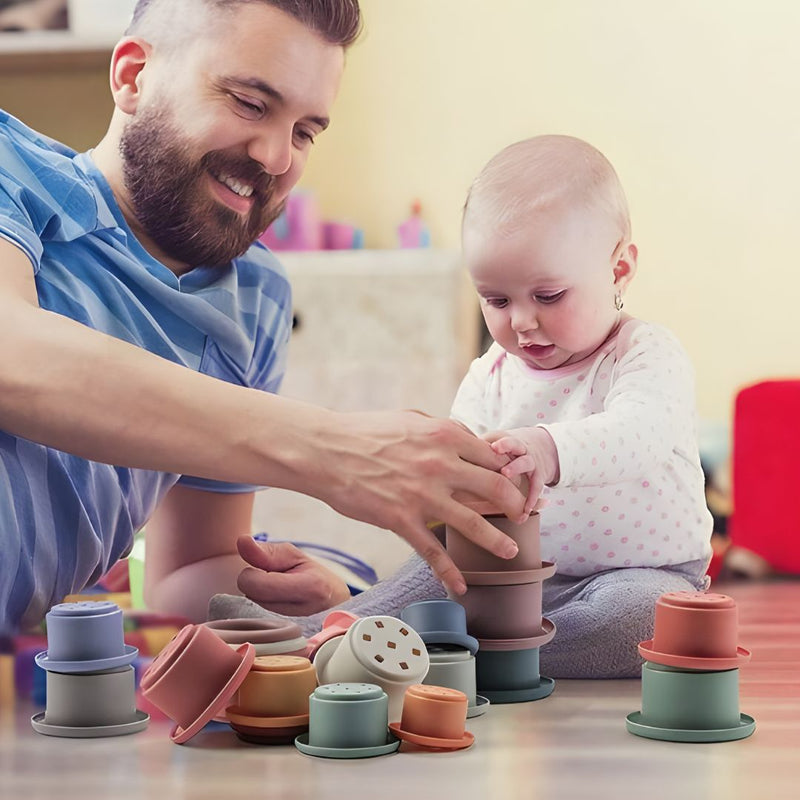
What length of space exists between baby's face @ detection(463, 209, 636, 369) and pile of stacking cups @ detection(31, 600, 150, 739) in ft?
1.39

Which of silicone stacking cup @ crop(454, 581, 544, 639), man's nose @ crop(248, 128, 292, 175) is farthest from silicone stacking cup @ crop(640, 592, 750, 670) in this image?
man's nose @ crop(248, 128, 292, 175)

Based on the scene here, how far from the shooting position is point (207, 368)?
120 cm

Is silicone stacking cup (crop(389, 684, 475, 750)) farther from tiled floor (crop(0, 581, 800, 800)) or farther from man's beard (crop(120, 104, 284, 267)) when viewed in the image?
man's beard (crop(120, 104, 284, 267))

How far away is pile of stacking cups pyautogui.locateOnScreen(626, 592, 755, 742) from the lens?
2.44 feet

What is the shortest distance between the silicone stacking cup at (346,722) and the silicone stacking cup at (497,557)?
17 cm

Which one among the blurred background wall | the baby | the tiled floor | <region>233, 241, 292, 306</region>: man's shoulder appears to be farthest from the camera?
the blurred background wall

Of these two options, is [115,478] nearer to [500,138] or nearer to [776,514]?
[776,514]

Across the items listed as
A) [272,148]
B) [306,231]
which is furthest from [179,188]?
[306,231]

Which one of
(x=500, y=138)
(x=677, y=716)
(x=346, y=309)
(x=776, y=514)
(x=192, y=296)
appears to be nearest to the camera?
(x=677, y=716)

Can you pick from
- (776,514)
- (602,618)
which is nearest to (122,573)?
(602,618)

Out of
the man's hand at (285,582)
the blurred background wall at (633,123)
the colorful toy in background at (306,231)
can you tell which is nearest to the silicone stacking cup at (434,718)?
the man's hand at (285,582)

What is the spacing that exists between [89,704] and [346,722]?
0.18m

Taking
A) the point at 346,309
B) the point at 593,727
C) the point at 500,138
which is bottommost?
the point at 593,727

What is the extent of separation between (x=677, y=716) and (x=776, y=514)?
4.14 feet
